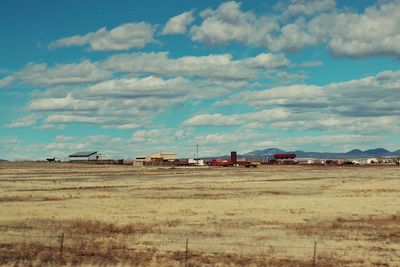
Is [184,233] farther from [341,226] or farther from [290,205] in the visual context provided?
[290,205]

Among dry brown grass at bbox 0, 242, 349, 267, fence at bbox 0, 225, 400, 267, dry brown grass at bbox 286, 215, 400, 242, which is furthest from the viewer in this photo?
dry brown grass at bbox 286, 215, 400, 242

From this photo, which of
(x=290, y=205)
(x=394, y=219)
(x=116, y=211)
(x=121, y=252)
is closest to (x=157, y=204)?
(x=116, y=211)

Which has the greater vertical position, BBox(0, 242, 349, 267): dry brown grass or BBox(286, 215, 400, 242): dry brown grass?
BBox(286, 215, 400, 242): dry brown grass

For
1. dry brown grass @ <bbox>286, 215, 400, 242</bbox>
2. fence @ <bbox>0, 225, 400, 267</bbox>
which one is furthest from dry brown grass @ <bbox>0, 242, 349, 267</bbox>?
dry brown grass @ <bbox>286, 215, 400, 242</bbox>

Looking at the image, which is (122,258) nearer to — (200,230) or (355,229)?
(200,230)

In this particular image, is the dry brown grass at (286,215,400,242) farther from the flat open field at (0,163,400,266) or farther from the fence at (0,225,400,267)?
the fence at (0,225,400,267)

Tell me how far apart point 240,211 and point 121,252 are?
60.3ft

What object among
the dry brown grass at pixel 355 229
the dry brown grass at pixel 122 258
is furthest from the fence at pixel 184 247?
the dry brown grass at pixel 355 229

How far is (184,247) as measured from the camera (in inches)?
1034

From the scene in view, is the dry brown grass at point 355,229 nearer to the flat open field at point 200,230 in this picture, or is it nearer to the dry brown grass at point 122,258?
the flat open field at point 200,230

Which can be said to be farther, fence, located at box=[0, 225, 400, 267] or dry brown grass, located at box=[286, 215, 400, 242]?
dry brown grass, located at box=[286, 215, 400, 242]

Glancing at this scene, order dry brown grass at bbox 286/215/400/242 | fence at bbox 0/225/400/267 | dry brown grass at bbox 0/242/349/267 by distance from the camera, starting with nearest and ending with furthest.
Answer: dry brown grass at bbox 0/242/349/267 < fence at bbox 0/225/400/267 < dry brown grass at bbox 286/215/400/242

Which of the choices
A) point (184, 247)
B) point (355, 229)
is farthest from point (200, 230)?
point (355, 229)

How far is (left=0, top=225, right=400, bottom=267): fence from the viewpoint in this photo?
77.6 feet
